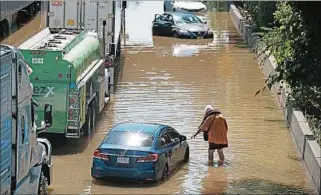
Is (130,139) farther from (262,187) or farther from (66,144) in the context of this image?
(66,144)

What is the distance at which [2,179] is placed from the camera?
1185cm

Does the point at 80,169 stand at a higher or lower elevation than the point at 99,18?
lower

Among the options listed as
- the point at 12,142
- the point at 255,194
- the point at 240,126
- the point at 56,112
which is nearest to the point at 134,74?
the point at 240,126

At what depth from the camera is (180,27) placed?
43.2m

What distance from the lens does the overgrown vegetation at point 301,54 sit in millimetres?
16172

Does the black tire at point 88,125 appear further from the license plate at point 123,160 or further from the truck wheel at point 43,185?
the truck wheel at point 43,185

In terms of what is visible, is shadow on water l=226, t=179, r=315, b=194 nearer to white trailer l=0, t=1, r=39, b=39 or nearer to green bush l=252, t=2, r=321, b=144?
green bush l=252, t=2, r=321, b=144

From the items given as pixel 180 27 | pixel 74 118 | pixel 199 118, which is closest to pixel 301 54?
pixel 74 118

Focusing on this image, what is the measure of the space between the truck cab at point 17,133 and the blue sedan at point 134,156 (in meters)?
2.21

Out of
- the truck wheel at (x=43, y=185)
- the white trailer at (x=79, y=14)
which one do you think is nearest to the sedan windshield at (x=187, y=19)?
the white trailer at (x=79, y=14)

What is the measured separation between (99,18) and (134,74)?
360cm

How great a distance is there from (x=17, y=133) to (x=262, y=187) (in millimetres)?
6291

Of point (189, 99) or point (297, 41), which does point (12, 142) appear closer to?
point (297, 41)

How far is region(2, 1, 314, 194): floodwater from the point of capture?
672 inches
